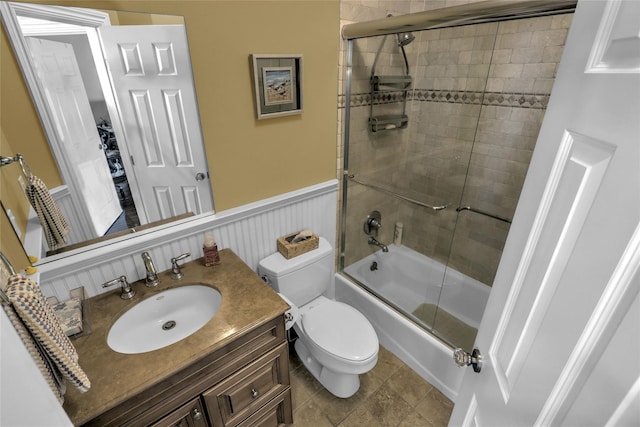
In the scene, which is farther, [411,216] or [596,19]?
[411,216]

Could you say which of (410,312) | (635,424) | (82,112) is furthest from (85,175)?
(410,312)

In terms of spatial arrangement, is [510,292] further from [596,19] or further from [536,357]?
[596,19]

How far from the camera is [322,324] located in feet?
5.70

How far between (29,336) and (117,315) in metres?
0.64

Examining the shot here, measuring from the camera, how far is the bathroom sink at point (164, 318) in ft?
4.04

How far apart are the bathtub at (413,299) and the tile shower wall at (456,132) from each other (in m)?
0.10

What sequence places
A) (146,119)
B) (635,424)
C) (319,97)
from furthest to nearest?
(319,97)
(146,119)
(635,424)

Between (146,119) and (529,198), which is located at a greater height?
(146,119)

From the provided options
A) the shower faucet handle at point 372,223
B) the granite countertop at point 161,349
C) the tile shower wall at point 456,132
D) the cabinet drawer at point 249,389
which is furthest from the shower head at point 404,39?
the cabinet drawer at point 249,389

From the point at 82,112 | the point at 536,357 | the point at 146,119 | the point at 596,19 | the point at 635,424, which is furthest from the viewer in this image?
the point at 146,119

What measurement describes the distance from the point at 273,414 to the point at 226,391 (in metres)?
0.42

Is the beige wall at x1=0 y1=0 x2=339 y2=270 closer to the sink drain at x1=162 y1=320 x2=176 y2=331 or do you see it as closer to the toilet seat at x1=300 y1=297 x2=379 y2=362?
the sink drain at x1=162 y1=320 x2=176 y2=331

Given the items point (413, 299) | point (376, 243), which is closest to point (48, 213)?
point (376, 243)

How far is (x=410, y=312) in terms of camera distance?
2027 millimetres
